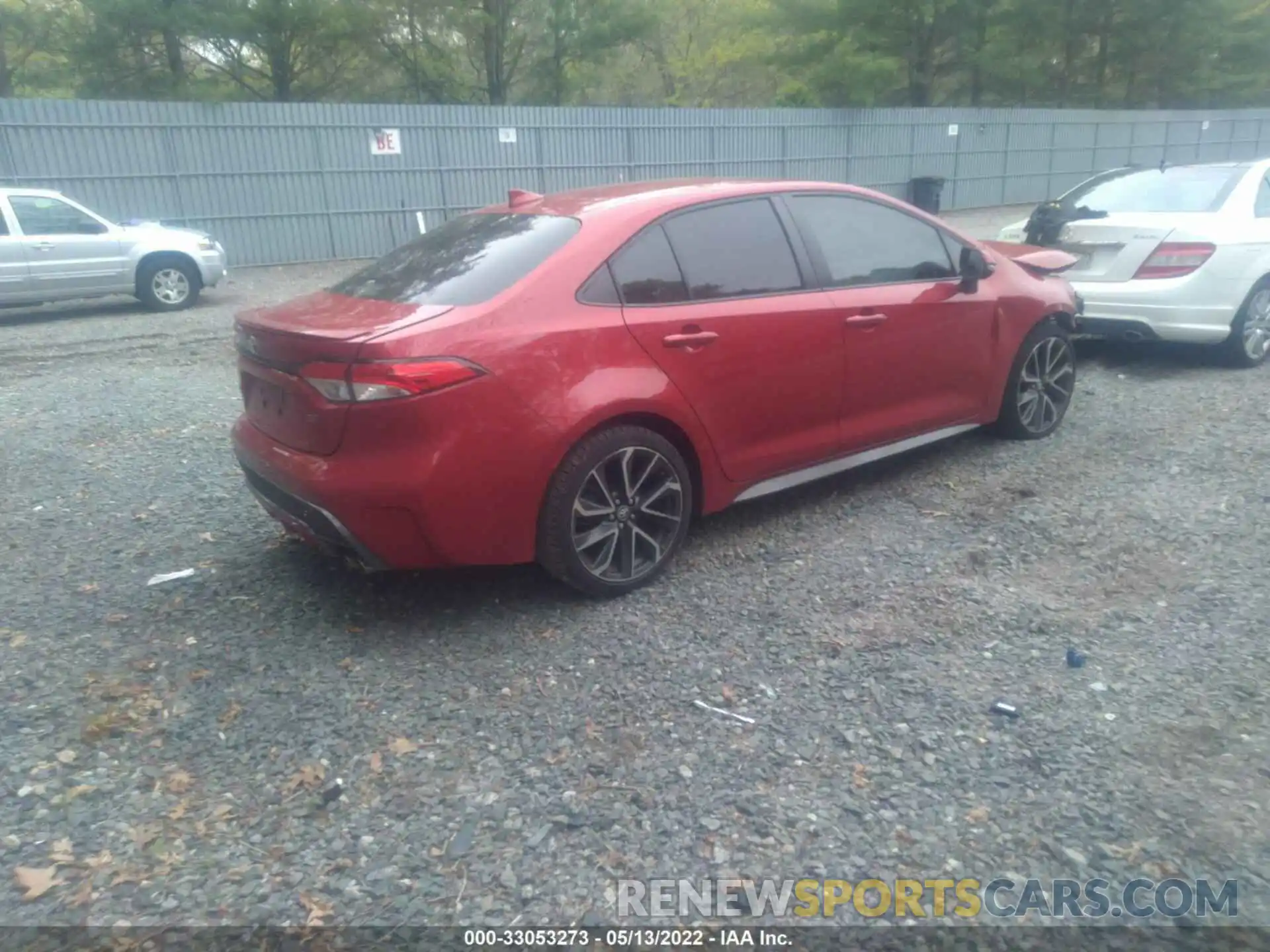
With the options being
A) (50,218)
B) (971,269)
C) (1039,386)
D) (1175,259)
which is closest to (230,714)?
(971,269)

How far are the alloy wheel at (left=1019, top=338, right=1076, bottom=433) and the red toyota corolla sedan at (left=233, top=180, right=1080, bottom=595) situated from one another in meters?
0.58

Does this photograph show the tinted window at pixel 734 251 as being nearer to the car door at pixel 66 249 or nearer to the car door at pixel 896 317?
the car door at pixel 896 317

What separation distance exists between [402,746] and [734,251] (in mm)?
2492

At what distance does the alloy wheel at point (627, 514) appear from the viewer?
3908 millimetres

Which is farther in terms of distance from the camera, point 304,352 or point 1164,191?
point 1164,191

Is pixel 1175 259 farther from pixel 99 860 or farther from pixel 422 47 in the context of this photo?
pixel 422 47

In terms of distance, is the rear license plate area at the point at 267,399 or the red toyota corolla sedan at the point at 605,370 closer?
the red toyota corolla sedan at the point at 605,370

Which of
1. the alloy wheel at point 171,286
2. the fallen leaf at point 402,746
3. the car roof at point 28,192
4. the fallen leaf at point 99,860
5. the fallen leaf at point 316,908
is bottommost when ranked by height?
the fallen leaf at point 316,908

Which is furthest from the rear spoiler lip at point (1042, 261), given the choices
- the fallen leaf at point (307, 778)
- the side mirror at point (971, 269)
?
the fallen leaf at point (307, 778)

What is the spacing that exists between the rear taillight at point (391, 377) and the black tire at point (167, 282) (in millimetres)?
10239

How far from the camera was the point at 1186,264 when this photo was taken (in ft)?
22.8

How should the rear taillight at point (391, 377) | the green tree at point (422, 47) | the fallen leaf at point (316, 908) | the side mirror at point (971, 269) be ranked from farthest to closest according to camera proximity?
the green tree at point (422, 47), the side mirror at point (971, 269), the rear taillight at point (391, 377), the fallen leaf at point (316, 908)

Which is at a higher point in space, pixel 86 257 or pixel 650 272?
pixel 650 272

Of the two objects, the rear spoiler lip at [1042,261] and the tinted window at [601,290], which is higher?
the tinted window at [601,290]
